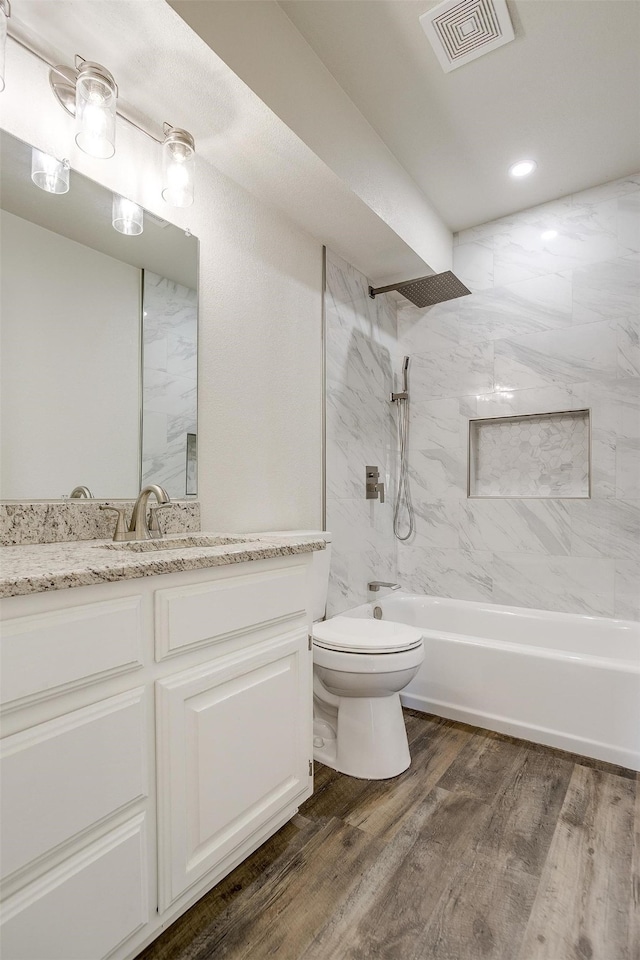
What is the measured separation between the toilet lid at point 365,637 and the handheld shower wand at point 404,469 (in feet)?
3.63

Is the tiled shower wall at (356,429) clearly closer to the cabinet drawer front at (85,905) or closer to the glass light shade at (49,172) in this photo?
the glass light shade at (49,172)

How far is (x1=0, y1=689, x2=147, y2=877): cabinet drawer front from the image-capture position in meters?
0.83

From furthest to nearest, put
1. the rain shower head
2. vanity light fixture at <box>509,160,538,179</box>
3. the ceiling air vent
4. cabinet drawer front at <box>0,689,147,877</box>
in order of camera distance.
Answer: the rain shower head → vanity light fixture at <box>509,160,538,179</box> → the ceiling air vent → cabinet drawer front at <box>0,689,147,877</box>

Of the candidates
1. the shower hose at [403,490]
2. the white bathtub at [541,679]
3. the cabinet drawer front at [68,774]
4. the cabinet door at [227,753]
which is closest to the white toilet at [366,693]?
the cabinet door at [227,753]

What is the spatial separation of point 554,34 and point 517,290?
47.9 inches


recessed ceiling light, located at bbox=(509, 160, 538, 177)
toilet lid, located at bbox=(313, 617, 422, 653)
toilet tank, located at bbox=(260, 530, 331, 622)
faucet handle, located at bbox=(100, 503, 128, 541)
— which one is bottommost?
toilet lid, located at bbox=(313, 617, 422, 653)

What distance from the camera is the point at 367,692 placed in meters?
1.84

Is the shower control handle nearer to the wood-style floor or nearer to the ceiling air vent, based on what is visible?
the wood-style floor

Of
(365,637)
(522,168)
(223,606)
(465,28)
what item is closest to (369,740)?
(365,637)

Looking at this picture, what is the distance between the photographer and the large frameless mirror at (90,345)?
1377 mm

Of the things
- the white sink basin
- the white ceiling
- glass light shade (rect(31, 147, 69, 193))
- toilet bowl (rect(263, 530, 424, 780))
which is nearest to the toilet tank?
toilet bowl (rect(263, 530, 424, 780))

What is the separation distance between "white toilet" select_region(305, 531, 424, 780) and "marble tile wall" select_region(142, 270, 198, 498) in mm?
826

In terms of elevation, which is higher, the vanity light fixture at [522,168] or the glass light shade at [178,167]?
the vanity light fixture at [522,168]

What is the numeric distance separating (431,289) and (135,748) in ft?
8.06
